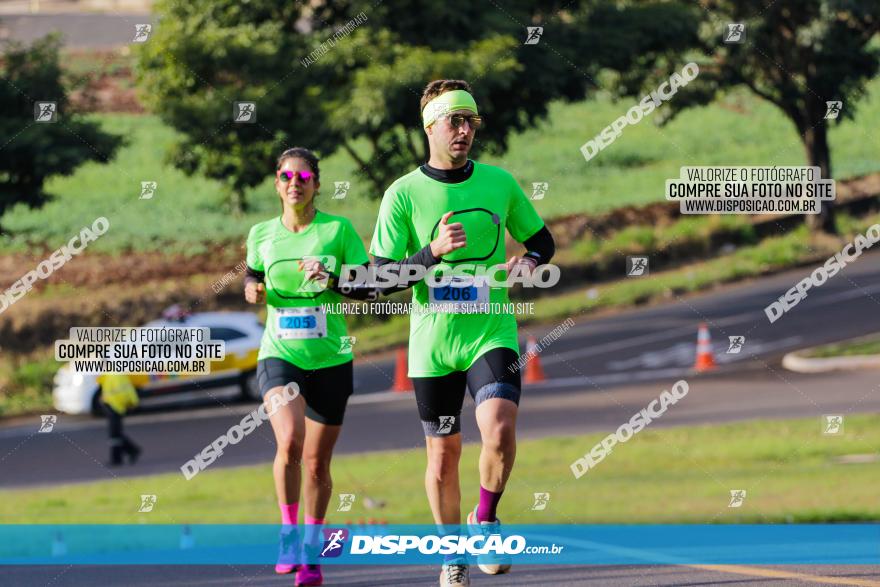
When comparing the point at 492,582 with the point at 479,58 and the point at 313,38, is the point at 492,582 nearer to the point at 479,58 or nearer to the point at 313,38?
the point at 479,58

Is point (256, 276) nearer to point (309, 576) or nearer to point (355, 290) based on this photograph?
point (355, 290)

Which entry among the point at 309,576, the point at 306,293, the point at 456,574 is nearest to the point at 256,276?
the point at 306,293

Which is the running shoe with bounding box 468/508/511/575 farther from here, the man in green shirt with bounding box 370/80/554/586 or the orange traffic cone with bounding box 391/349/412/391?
the orange traffic cone with bounding box 391/349/412/391

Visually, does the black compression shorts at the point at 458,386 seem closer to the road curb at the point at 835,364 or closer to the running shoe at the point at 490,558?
the running shoe at the point at 490,558

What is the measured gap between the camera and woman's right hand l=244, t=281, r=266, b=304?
8.51 m

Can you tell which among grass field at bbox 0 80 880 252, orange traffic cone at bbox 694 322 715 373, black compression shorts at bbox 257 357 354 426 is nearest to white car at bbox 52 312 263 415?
grass field at bbox 0 80 880 252

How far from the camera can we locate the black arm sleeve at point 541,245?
7875 millimetres

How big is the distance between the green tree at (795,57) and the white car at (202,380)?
810 cm

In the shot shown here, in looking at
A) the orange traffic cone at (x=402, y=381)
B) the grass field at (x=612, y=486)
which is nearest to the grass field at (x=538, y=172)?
the orange traffic cone at (x=402, y=381)

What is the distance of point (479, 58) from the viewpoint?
22.6 meters

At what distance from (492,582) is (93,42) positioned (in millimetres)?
32797

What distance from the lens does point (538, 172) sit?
33000 mm

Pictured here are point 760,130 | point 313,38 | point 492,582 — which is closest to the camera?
point 492,582

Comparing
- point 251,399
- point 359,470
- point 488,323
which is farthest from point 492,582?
point 251,399
